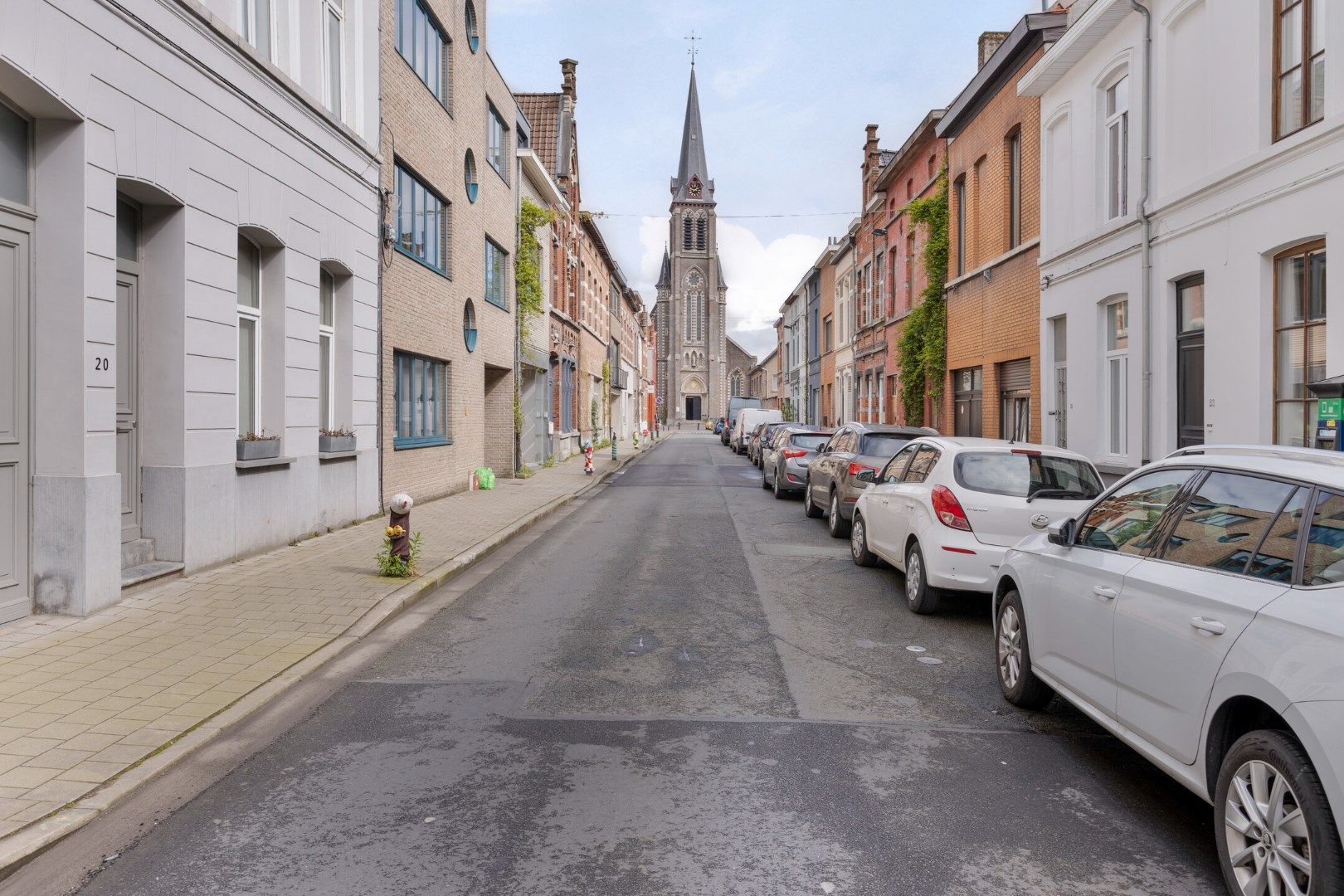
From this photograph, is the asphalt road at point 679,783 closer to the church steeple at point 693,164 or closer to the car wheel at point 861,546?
the car wheel at point 861,546

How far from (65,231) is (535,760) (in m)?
5.40

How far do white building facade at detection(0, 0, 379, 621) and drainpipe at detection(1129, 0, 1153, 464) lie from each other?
1022 centimetres

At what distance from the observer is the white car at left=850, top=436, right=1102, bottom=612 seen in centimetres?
784

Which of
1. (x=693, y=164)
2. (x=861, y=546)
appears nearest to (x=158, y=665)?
(x=861, y=546)

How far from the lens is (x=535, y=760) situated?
4633 millimetres

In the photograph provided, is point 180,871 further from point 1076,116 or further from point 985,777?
point 1076,116

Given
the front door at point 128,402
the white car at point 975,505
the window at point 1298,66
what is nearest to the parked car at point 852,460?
the white car at point 975,505

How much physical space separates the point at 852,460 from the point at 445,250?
9.20 m

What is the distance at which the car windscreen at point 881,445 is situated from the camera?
42.4ft

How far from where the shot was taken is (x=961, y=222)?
2083cm

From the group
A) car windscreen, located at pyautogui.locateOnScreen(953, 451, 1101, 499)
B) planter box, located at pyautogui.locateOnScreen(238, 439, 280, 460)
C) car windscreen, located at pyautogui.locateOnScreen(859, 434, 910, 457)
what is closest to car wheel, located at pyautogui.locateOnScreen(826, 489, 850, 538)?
car windscreen, located at pyautogui.locateOnScreen(859, 434, 910, 457)

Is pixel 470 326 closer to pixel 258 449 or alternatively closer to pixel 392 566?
pixel 258 449

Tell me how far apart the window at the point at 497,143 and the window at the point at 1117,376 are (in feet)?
43.3

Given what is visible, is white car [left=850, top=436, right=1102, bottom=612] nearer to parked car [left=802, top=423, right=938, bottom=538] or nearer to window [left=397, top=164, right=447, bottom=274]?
parked car [left=802, top=423, right=938, bottom=538]
